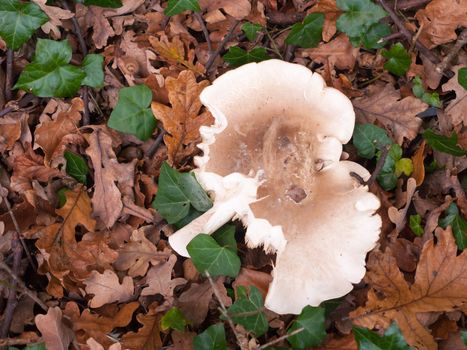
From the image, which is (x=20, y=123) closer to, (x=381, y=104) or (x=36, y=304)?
(x=36, y=304)

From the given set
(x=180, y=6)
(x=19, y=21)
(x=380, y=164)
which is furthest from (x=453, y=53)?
(x=19, y=21)

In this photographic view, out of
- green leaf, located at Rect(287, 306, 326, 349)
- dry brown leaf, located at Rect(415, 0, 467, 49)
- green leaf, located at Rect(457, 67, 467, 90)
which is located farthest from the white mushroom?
dry brown leaf, located at Rect(415, 0, 467, 49)

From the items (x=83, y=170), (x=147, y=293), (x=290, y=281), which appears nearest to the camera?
(x=290, y=281)

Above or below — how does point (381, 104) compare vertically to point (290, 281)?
above

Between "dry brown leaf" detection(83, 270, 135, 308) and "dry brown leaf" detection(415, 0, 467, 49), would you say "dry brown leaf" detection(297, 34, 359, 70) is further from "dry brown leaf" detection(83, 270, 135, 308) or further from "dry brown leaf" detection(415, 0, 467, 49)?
"dry brown leaf" detection(83, 270, 135, 308)

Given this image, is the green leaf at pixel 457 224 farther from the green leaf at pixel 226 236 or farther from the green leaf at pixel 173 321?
the green leaf at pixel 173 321

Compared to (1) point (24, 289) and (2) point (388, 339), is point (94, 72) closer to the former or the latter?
(1) point (24, 289)

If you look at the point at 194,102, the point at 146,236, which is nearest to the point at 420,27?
the point at 194,102
